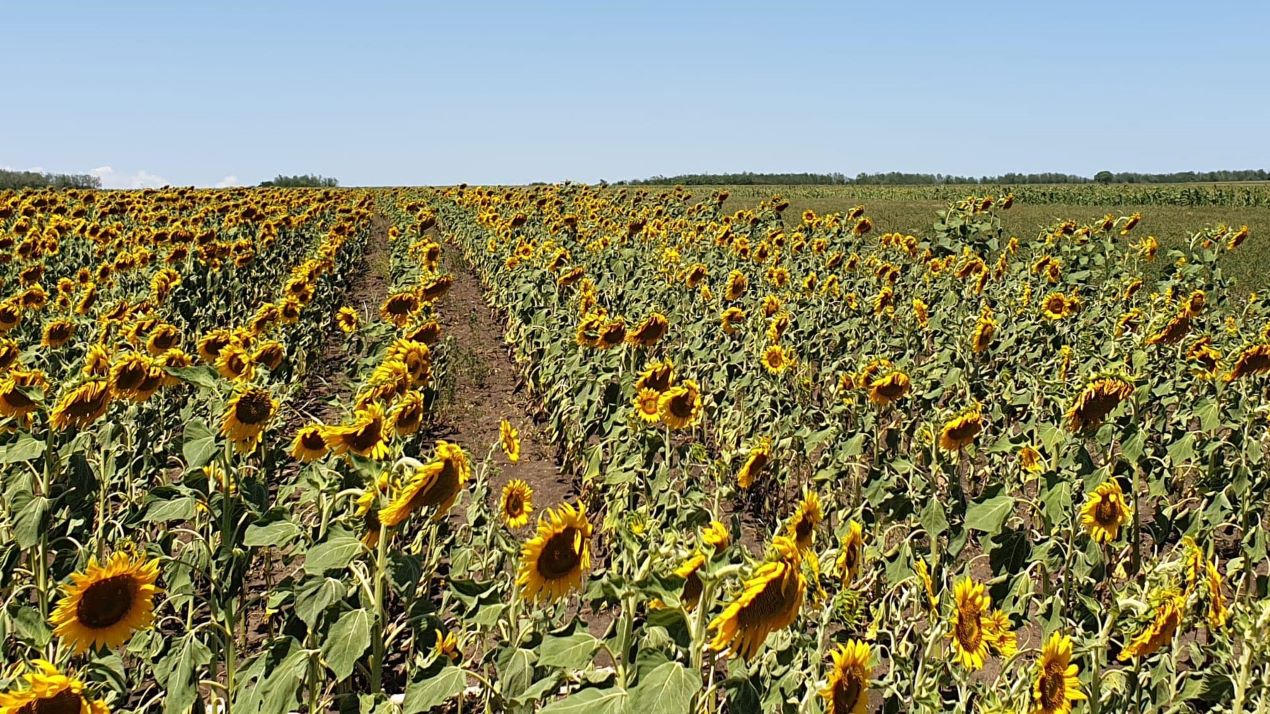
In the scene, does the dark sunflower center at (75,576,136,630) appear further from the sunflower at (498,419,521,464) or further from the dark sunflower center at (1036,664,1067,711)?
the dark sunflower center at (1036,664,1067,711)

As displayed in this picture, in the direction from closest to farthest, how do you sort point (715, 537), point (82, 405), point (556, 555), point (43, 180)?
1. point (715, 537)
2. point (556, 555)
3. point (82, 405)
4. point (43, 180)

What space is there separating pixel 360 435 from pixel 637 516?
3.08ft

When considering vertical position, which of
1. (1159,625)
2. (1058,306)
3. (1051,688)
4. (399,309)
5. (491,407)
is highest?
(399,309)

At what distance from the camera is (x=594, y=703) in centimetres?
185

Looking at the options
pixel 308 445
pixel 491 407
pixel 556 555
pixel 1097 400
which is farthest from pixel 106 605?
pixel 491 407

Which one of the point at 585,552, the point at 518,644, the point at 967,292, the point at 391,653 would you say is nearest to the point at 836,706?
the point at 585,552

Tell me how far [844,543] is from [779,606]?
1.22 meters

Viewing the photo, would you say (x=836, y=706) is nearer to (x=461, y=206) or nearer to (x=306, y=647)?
(x=306, y=647)

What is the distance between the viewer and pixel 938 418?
4.02 meters

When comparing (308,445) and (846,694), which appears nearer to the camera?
(846,694)

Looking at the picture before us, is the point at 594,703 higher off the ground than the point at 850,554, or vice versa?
the point at 594,703

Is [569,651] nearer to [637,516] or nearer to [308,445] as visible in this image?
[637,516]

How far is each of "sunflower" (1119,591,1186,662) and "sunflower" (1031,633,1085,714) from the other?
18 centimetres

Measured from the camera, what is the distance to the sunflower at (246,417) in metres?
2.99
